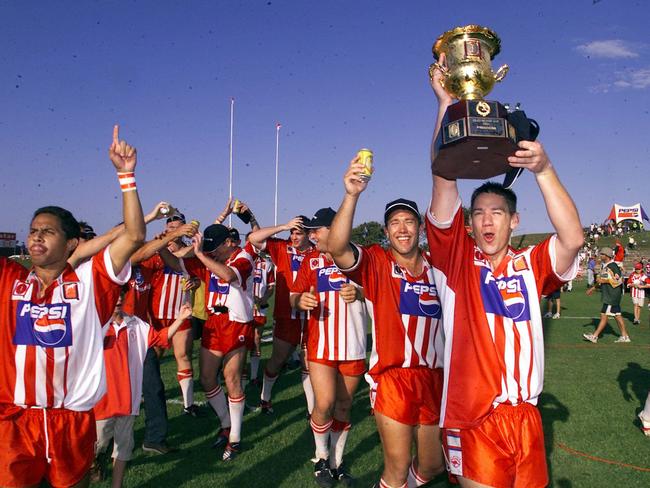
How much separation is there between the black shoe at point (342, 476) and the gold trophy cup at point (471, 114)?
3.74m

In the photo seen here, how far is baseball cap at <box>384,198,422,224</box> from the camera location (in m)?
4.30

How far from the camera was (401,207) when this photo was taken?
169 inches

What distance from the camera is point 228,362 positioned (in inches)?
263

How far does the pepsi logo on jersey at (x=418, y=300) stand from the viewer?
4.32 meters

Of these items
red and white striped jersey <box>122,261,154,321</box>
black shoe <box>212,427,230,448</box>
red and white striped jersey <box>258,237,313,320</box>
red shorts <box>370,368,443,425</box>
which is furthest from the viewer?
red and white striped jersey <box>258,237,313,320</box>

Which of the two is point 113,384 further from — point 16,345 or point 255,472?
point 255,472

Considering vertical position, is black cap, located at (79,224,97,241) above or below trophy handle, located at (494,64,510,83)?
below

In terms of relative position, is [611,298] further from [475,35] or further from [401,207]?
[475,35]

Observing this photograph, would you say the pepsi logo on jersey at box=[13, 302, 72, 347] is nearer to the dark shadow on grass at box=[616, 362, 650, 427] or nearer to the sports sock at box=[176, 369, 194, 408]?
the sports sock at box=[176, 369, 194, 408]

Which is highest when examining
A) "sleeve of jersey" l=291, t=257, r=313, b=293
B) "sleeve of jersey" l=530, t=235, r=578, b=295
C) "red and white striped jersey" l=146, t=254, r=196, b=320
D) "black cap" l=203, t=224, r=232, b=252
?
"black cap" l=203, t=224, r=232, b=252

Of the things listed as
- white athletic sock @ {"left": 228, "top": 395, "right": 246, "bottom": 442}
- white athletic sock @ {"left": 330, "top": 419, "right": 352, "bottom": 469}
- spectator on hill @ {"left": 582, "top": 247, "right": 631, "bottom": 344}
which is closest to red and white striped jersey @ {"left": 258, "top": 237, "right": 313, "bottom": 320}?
white athletic sock @ {"left": 228, "top": 395, "right": 246, "bottom": 442}

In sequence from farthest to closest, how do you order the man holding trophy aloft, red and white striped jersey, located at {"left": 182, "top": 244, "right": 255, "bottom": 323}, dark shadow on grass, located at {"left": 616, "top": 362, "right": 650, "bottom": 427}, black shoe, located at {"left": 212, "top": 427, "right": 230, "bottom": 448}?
dark shadow on grass, located at {"left": 616, "top": 362, "right": 650, "bottom": 427} → red and white striped jersey, located at {"left": 182, "top": 244, "right": 255, "bottom": 323} → black shoe, located at {"left": 212, "top": 427, "right": 230, "bottom": 448} → the man holding trophy aloft

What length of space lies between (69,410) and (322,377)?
9.35 ft

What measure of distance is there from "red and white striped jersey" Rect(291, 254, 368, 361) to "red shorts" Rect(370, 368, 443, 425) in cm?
142
